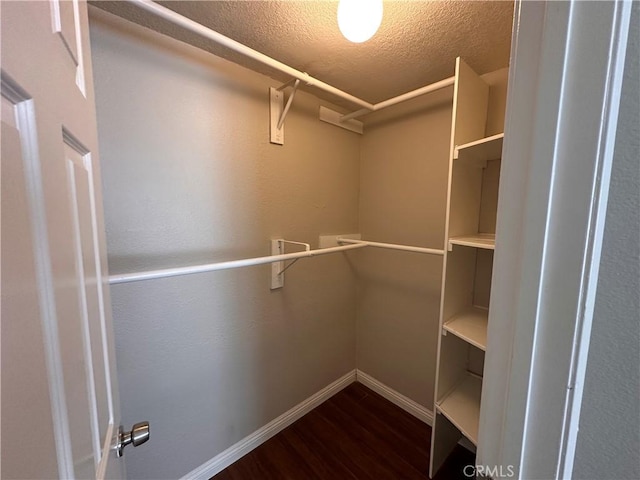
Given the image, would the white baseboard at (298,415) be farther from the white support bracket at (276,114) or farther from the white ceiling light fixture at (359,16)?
the white ceiling light fixture at (359,16)

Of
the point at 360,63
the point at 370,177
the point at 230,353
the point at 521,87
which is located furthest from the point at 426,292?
the point at 521,87

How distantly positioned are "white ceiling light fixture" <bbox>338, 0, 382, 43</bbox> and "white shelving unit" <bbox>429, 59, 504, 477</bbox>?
1.68 feet

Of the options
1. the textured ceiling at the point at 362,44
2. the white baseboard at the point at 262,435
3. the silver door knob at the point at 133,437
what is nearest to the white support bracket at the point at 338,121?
the textured ceiling at the point at 362,44

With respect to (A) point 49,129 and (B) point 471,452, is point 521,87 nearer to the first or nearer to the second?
(A) point 49,129

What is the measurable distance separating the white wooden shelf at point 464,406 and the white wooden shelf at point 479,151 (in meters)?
1.20

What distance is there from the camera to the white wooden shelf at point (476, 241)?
3.50 feet

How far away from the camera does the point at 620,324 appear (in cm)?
29

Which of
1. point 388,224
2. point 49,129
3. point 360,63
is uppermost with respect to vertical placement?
point 360,63

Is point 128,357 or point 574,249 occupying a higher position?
point 574,249

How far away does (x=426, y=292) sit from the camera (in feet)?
5.57

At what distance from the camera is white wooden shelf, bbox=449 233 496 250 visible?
3.50 ft

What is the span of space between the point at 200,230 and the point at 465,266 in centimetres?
139

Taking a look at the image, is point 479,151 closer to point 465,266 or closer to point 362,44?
point 465,266

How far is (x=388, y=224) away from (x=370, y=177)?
0.39 meters
